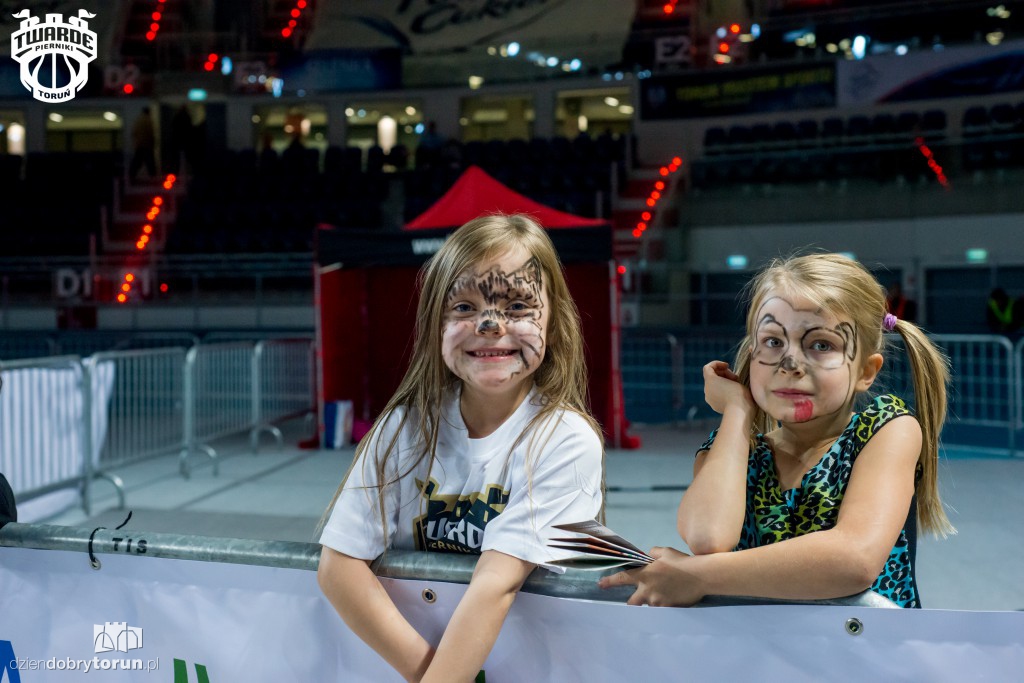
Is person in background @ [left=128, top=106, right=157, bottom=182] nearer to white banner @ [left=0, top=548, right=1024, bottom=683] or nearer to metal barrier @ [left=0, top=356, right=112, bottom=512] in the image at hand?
metal barrier @ [left=0, top=356, right=112, bottom=512]

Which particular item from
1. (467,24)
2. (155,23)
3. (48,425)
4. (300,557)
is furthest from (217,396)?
(155,23)

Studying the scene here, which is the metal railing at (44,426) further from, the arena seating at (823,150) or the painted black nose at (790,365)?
the arena seating at (823,150)

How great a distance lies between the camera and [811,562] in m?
1.14

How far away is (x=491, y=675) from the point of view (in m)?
1.34

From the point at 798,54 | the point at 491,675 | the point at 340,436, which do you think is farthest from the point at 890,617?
the point at 798,54

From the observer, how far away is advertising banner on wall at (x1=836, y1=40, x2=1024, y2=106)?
15203 millimetres

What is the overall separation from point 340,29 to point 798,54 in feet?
31.7

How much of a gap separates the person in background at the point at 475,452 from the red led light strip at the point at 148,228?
1507 cm

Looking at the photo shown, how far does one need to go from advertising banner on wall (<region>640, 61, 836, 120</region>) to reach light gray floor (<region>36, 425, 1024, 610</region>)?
11.1 metres

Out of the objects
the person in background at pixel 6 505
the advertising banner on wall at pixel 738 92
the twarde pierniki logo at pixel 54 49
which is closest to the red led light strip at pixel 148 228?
the advertising banner on wall at pixel 738 92

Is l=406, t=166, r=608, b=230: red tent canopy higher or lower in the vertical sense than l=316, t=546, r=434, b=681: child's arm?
higher

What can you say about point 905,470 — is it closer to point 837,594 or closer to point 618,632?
point 837,594

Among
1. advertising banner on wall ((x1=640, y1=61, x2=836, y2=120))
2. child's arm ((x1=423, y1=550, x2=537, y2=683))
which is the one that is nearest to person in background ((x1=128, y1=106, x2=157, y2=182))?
advertising banner on wall ((x1=640, y1=61, x2=836, y2=120))

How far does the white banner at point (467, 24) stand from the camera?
18.4 m
